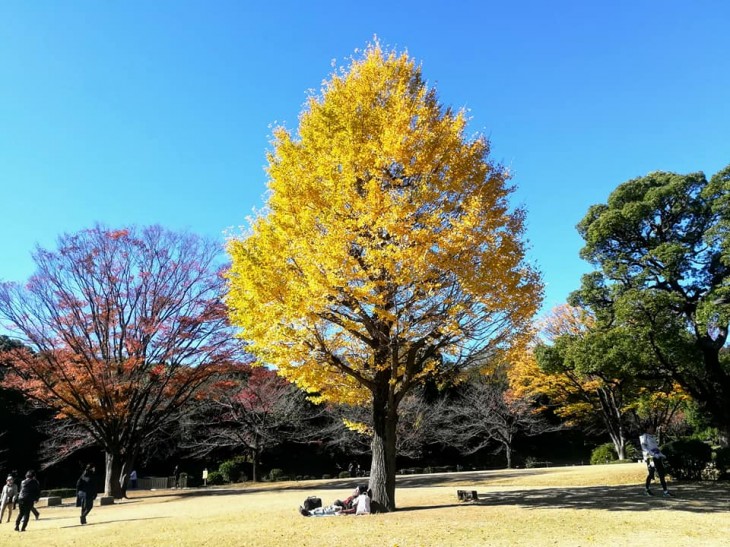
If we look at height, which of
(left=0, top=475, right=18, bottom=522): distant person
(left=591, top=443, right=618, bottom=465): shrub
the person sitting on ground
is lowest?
(left=591, top=443, right=618, bottom=465): shrub

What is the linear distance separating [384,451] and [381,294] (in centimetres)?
349

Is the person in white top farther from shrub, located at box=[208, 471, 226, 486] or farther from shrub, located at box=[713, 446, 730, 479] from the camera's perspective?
shrub, located at box=[208, 471, 226, 486]

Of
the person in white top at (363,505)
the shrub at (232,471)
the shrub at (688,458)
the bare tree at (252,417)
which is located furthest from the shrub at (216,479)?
the shrub at (688,458)

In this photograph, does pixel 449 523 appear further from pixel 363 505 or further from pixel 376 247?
pixel 376 247

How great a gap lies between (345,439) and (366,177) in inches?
767

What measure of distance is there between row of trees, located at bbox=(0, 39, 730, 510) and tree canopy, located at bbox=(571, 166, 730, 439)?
55mm

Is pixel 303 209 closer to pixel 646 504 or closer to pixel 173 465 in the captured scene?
pixel 646 504

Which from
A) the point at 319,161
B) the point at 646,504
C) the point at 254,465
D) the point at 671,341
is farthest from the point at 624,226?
the point at 254,465

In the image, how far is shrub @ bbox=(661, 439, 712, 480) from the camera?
13391mm

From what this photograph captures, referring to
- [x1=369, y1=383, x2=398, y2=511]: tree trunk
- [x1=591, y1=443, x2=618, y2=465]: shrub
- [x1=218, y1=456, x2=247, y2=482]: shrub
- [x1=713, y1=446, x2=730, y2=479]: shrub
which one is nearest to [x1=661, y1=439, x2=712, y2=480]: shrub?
[x1=713, y1=446, x2=730, y2=479]: shrub

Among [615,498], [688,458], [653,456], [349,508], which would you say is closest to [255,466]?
[349,508]

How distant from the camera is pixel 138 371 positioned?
18.5m

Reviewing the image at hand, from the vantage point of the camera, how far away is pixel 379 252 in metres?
8.12

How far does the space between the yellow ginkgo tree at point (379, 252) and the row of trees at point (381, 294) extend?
0.13 ft
